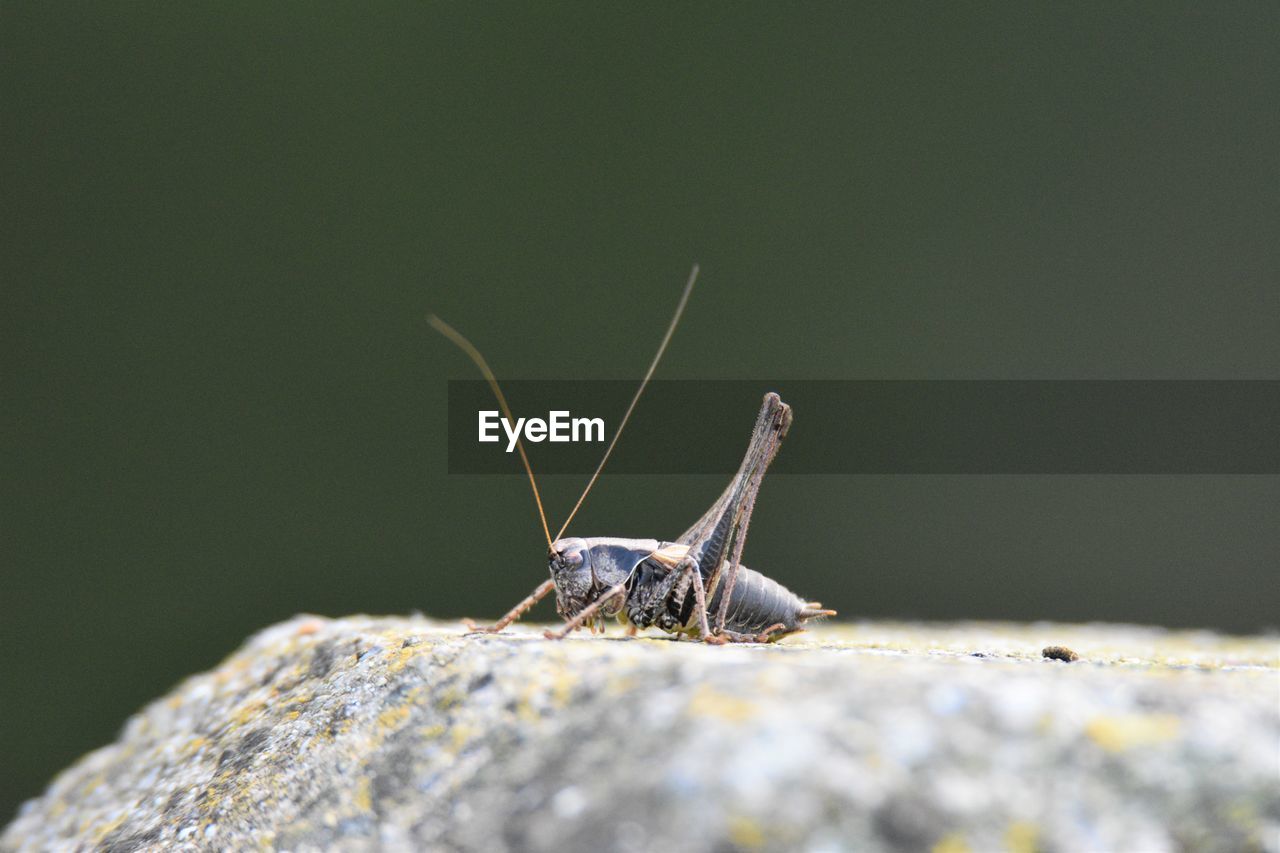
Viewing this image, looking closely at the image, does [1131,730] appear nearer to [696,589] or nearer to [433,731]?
[433,731]

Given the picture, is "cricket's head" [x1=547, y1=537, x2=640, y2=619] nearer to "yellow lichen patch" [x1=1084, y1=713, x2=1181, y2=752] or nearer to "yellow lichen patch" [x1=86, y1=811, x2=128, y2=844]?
"yellow lichen patch" [x1=86, y1=811, x2=128, y2=844]

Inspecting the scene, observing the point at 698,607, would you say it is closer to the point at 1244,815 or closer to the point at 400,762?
the point at 400,762

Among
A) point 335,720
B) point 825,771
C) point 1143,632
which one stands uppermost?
point 825,771

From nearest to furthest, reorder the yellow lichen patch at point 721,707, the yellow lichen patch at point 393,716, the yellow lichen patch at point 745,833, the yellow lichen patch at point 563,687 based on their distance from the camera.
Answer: the yellow lichen patch at point 745,833 → the yellow lichen patch at point 721,707 → the yellow lichen patch at point 563,687 → the yellow lichen patch at point 393,716

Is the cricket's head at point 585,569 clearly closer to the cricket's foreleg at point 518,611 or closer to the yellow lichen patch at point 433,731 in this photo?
the cricket's foreleg at point 518,611

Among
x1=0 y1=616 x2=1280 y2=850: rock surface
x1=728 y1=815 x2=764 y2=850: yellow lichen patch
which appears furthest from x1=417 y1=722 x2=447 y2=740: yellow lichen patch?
x1=728 y1=815 x2=764 y2=850: yellow lichen patch

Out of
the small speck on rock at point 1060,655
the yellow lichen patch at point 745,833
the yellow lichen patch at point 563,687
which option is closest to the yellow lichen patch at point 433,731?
the yellow lichen patch at point 563,687

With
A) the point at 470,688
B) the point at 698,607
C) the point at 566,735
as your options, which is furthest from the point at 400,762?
the point at 698,607
